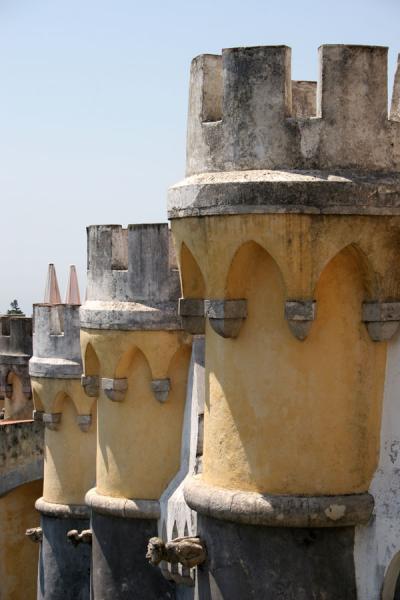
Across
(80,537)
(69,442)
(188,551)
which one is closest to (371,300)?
(188,551)

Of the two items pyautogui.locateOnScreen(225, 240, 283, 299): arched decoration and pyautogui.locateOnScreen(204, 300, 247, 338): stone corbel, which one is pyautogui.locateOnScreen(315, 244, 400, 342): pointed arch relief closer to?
pyautogui.locateOnScreen(225, 240, 283, 299): arched decoration

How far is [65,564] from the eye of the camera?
21031 mm

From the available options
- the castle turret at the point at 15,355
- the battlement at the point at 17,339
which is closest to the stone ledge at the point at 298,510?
the castle turret at the point at 15,355

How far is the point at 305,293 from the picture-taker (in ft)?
40.0

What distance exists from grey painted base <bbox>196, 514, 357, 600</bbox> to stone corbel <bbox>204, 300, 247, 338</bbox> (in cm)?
149

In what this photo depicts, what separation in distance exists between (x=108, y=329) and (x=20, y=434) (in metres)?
7.63

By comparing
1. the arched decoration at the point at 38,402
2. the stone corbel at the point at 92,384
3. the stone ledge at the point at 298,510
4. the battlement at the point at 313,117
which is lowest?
the arched decoration at the point at 38,402

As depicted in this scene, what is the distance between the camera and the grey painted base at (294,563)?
12.4 metres

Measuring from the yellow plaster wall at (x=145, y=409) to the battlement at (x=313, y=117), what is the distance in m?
4.88

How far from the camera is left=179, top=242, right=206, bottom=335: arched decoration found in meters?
13.1

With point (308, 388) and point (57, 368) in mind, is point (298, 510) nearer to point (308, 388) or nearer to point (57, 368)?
point (308, 388)

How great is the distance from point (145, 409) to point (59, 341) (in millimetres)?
3845

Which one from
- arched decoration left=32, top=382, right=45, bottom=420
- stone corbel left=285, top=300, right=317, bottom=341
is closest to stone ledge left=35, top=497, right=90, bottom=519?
arched decoration left=32, top=382, right=45, bottom=420

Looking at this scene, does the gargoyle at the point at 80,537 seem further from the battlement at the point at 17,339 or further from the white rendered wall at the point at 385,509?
the white rendered wall at the point at 385,509
